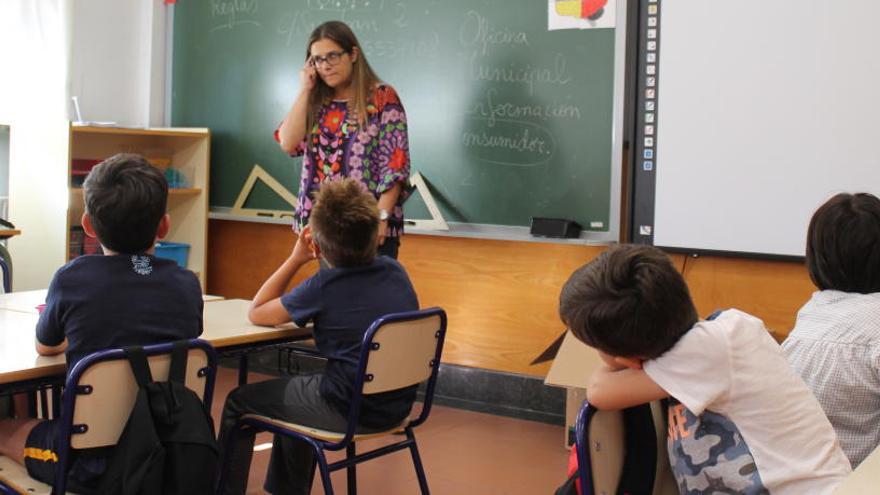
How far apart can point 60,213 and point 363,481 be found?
209cm

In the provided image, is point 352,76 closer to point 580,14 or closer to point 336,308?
point 580,14

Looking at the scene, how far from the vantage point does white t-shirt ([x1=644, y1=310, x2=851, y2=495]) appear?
4.79ft

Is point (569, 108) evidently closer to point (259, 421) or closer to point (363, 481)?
point (363, 481)

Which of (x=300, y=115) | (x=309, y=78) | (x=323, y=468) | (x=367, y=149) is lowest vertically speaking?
(x=323, y=468)

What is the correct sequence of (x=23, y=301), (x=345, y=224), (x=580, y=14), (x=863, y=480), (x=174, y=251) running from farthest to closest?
1. (x=174, y=251)
2. (x=580, y=14)
3. (x=23, y=301)
4. (x=345, y=224)
5. (x=863, y=480)

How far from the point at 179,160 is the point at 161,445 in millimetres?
3536

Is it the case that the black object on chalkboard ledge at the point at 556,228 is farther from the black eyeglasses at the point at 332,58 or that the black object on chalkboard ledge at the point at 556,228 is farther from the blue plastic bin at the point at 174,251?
the blue plastic bin at the point at 174,251

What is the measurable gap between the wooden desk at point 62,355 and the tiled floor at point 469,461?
819 millimetres

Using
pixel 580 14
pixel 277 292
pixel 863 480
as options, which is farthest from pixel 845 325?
pixel 580 14

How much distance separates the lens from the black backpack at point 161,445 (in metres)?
1.91

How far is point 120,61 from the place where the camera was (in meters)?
5.26

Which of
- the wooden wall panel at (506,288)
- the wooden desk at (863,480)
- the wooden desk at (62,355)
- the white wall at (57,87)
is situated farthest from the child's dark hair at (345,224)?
the white wall at (57,87)

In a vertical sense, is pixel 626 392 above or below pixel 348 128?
below

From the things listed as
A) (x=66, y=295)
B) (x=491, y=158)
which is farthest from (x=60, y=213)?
(x=66, y=295)
